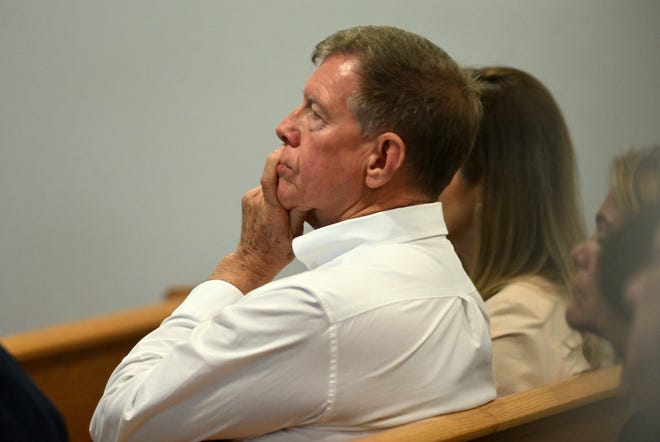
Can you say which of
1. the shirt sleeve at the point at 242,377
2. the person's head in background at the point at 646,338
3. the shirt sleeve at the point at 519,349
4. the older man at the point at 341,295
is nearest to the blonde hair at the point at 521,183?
the shirt sleeve at the point at 519,349

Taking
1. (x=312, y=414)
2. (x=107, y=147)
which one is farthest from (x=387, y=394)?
(x=107, y=147)

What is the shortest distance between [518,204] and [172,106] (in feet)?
4.42

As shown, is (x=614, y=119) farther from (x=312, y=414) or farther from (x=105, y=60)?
(x=312, y=414)

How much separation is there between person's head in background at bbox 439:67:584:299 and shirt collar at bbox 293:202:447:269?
1.81 ft

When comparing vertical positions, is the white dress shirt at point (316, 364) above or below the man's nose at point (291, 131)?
below

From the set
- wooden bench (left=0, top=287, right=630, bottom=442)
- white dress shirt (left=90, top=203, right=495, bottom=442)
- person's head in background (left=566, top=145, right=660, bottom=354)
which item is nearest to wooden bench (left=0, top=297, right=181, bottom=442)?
wooden bench (left=0, top=287, right=630, bottom=442)

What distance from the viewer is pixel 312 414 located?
149 centimetres

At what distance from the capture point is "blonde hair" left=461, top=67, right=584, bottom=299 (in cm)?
218

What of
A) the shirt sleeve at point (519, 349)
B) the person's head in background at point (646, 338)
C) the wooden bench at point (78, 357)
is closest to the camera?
the person's head in background at point (646, 338)

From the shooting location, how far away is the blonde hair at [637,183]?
139 cm

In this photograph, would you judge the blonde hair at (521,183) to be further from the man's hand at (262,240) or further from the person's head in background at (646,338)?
the person's head in background at (646,338)

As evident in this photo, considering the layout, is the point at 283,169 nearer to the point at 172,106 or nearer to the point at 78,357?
the point at 78,357

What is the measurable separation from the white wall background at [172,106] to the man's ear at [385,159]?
1530 millimetres

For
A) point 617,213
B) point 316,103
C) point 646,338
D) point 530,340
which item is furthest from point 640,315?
point 530,340
